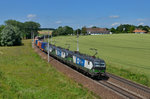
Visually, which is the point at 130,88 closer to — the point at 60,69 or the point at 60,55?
the point at 60,69

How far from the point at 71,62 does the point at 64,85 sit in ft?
35.8

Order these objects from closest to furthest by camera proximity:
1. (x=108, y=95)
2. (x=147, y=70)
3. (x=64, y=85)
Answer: (x=108, y=95), (x=64, y=85), (x=147, y=70)

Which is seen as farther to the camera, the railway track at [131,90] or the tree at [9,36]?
the tree at [9,36]

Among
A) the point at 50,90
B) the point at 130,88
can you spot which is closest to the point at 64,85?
the point at 50,90

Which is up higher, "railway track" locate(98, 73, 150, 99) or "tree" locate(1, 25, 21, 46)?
"tree" locate(1, 25, 21, 46)

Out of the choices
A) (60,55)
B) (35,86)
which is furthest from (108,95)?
(60,55)

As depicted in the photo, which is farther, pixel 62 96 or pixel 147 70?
pixel 147 70

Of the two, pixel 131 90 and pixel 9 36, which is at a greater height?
pixel 9 36

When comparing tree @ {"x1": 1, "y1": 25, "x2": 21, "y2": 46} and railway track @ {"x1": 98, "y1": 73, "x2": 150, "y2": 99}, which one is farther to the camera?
tree @ {"x1": 1, "y1": 25, "x2": 21, "y2": 46}

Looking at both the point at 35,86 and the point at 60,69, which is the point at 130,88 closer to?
the point at 35,86

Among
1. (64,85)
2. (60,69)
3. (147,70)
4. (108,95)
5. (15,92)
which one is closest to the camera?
(108,95)

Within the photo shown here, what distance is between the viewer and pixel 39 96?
1923 cm

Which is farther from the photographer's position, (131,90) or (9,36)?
(9,36)

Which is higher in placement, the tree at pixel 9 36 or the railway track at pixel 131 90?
the tree at pixel 9 36
